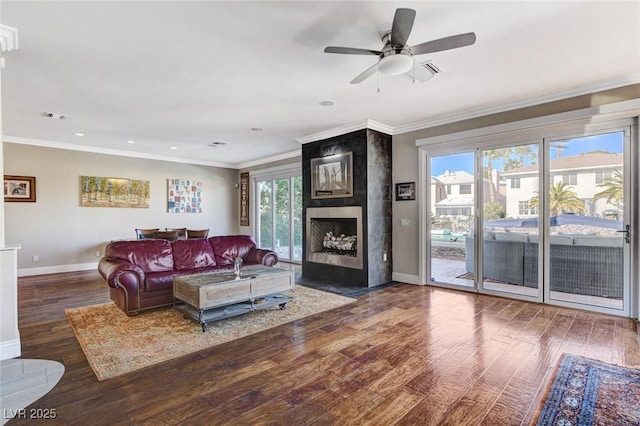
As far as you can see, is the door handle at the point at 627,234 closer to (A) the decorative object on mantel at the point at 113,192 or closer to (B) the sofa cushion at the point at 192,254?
(B) the sofa cushion at the point at 192,254

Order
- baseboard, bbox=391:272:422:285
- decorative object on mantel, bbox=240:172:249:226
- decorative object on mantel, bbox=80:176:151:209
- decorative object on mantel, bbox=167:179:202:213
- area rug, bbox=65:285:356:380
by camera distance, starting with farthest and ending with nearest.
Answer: decorative object on mantel, bbox=240:172:249:226 < decorative object on mantel, bbox=167:179:202:213 < decorative object on mantel, bbox=80:176:151:209 < baseboard, bbox=391:272:422:285 < area rug, bbox=65:285:356:380

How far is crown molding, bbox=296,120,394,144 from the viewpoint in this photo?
5.20 m

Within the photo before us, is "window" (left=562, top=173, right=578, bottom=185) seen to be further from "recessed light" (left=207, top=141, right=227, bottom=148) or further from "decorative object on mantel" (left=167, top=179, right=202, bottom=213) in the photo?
"decorative object on mantel" (left=167, top=179, right=202, bottom=213)

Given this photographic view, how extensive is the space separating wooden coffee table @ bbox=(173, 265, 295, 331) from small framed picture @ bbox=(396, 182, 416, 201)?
2591 millimetres

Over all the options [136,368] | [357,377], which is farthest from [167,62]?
[357,377]

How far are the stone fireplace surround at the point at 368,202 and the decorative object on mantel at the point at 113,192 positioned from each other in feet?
15.1

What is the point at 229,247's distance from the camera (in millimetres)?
5391

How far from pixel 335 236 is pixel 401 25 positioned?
4.36 m

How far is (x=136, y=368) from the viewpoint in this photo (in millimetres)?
2492

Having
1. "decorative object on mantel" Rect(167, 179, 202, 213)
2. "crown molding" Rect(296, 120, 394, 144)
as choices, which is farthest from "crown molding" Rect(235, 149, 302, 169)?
"crown molding" Rect(296, 120, 394, 144)

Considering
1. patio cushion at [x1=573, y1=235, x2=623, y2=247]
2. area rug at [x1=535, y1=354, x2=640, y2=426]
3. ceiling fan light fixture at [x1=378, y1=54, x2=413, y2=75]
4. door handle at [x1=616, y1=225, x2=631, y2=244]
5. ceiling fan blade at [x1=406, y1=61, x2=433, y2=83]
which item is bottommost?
area rug at [x1=535, y1=354, x2=640, y2=426]

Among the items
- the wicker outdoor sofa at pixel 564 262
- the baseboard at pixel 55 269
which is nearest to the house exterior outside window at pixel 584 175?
the wicker outdoor sofa at pixel 564 262

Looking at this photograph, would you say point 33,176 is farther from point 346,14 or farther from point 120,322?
point 346,14

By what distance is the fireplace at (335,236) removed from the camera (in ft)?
17.7
